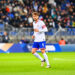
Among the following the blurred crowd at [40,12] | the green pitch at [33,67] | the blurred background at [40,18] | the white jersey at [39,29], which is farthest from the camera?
the blurred crowd at [40,12]

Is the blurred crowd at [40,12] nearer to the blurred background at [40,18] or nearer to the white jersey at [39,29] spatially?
the blurred background at [40,18]

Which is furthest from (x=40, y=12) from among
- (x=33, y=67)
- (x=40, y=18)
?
(x=33, y=67)

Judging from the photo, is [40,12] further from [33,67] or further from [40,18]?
[33,67]

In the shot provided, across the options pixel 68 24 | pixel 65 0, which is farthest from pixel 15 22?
pixel 65 0

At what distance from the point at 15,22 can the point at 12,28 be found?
2.44 meters

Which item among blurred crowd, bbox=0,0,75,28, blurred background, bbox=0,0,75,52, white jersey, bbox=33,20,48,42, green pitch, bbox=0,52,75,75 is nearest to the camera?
green pitch, bbox=0,52,75,75

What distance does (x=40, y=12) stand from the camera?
3344 centimetres

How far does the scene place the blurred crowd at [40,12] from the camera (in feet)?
103

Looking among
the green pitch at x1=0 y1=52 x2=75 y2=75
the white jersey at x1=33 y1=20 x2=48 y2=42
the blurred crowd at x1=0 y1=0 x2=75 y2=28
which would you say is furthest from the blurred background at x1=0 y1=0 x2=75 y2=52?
the white jersey at x1=33 y1=20 x2=48 y2=42

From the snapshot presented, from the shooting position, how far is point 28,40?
29766mm

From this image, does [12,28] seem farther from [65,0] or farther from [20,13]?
[65,0]

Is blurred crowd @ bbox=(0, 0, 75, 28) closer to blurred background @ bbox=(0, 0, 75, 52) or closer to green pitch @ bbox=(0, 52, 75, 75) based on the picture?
blurred background @ bbox=(0, 0, 75, 52)

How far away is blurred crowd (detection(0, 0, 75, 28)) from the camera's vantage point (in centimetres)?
3125

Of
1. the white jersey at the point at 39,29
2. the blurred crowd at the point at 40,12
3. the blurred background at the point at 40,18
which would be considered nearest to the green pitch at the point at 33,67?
the white jersey at the point at 39,29
